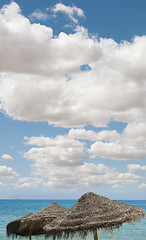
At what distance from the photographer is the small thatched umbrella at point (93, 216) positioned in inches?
307

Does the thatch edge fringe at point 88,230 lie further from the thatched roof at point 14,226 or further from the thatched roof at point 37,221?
the thatched roof at point 14,226

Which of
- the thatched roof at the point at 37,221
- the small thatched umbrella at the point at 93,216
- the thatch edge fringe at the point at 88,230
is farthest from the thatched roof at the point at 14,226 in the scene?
the thatch edge fringe at the point at 88,230

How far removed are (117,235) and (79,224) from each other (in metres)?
18.0

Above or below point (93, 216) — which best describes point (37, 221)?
below

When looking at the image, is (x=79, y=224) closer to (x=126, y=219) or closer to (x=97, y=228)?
(x=97, y=228)

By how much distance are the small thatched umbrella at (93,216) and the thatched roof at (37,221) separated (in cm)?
216

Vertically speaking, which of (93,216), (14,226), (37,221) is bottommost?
(14,226)

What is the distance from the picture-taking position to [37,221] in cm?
1061

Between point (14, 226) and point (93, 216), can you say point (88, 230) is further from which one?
point (14, 226)

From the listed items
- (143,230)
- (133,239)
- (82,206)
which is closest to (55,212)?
(82,206)

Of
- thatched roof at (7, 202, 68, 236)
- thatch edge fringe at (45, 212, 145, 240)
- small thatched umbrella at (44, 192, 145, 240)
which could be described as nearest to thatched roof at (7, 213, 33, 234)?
thatched roof at (7, 202, 68, 236)

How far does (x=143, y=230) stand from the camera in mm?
28047

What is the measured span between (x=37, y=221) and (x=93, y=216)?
3.24m

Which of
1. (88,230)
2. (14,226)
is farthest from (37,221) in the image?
(88,230)
